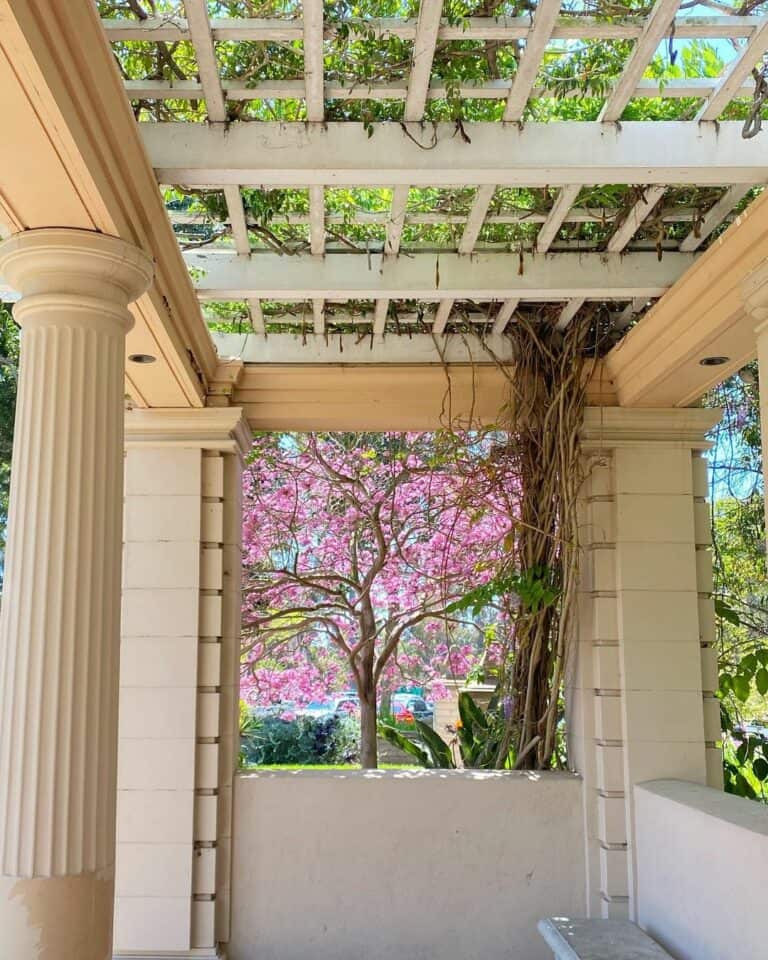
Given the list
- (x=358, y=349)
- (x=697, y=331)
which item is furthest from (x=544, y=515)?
(x=697, y=331)

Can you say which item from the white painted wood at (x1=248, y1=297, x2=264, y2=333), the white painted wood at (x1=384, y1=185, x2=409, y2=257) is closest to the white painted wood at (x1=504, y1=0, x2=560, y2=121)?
the white painted wood at (x1=384, y1=185, x2=409, y2=257)

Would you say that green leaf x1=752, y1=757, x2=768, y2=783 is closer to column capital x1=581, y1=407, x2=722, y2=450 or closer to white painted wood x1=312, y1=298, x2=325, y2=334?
column capital x1=581, y1=407, x2=722, y2=450

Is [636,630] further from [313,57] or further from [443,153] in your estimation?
[313,57]

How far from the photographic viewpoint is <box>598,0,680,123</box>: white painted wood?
106 inches

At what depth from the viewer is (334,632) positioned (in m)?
8.86

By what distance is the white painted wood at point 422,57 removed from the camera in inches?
106

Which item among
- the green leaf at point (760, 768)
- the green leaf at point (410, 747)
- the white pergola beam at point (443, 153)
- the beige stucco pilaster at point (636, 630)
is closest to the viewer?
the white pergola beam at point (443, 153)

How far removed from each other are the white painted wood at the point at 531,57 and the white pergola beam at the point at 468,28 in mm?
46

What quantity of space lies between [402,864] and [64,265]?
377cm

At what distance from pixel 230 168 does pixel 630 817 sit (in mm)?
3865

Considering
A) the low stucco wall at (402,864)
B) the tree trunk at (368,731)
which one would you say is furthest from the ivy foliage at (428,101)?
the tree trunk at (368,731)

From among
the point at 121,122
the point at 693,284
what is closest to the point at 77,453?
the point at 121,122

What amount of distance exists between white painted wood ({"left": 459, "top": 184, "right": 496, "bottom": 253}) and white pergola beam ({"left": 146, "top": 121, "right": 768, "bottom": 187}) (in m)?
0.24

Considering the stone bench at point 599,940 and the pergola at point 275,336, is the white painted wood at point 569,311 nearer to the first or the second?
the pergola at point 275,336
